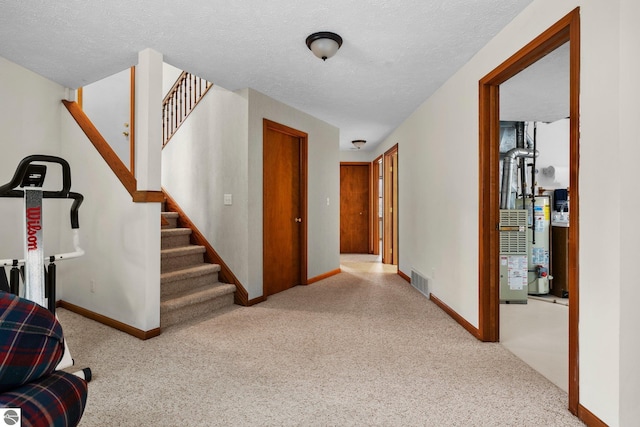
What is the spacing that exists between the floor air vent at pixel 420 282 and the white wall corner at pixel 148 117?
123 inches

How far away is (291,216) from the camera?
4836 mm

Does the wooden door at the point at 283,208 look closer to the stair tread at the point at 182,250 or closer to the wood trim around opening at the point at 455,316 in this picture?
the stair tread at the point at 182,250

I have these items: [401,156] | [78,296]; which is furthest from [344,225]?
[78,296]

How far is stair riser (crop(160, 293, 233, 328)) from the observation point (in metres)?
3.22

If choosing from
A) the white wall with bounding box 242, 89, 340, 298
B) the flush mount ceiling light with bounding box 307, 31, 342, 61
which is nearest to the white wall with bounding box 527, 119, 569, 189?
the white wall with bounding box 242, 89, 340, 298

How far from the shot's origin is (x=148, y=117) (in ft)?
9.54

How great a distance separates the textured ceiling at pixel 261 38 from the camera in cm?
231

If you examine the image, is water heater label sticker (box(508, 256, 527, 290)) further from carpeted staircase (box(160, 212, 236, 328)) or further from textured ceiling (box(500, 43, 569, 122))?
carpeted staircase (box(160, 212, 236, 328))

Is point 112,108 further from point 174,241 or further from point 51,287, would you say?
point 51,287

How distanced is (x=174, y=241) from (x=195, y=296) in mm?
955

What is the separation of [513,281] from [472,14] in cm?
306

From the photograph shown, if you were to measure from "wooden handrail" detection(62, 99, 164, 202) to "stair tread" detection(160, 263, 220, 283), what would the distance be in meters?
0.88

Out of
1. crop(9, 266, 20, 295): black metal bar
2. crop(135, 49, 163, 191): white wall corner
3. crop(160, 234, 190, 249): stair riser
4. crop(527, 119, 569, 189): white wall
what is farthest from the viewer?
crop(527, 119, 569, 189): white wall

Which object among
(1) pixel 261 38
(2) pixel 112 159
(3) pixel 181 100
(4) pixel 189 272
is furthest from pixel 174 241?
(1) pixel 261 38
